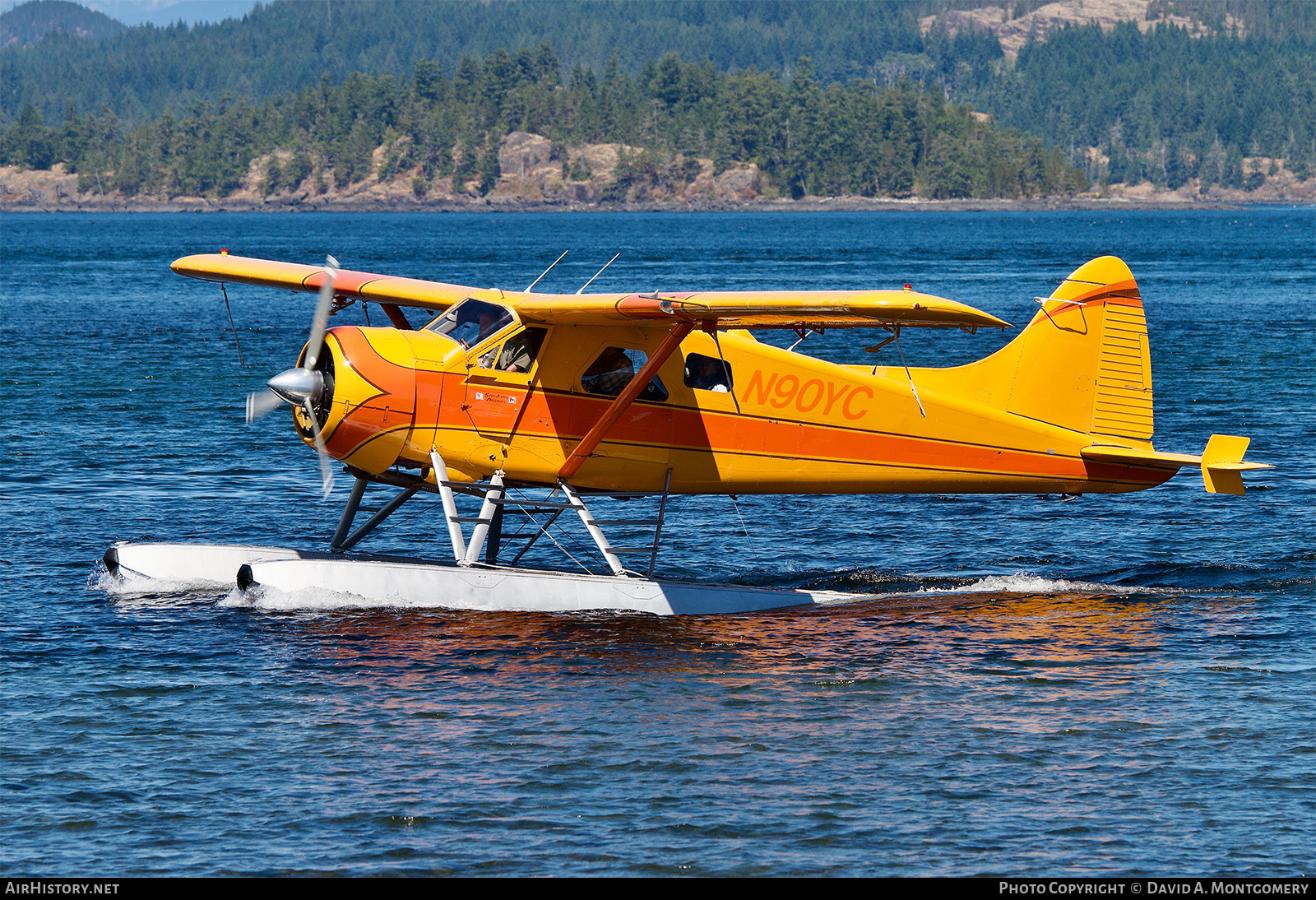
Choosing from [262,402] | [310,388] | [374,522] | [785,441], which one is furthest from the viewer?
[374,522]

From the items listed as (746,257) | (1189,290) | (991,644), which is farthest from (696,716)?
(746,257)

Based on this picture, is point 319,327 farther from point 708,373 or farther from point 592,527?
point 708,373

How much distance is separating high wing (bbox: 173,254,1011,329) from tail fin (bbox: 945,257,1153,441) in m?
2.45

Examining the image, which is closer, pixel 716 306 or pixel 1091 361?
pixel 716 306

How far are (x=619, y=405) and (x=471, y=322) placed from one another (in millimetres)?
1657

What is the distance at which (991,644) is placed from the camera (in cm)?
1377

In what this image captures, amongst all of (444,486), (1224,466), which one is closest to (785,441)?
(444,486)

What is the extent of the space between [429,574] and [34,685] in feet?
12.4

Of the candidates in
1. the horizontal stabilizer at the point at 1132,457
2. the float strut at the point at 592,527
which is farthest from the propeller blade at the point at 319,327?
the horizontal stabilizer at the point at 1132,457

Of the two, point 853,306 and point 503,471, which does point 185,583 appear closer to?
point 503,471

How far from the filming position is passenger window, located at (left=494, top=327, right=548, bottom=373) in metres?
14.3

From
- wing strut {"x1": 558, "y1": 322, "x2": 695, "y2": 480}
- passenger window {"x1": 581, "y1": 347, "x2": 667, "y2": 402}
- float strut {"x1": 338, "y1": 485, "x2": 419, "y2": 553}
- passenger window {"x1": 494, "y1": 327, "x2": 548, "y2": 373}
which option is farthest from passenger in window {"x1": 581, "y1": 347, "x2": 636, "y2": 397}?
float strut {"x1": 338, "y1": 485, "x2": 419, "y2": 553}

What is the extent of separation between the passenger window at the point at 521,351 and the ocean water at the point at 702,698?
245cm

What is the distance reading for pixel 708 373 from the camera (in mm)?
14867
